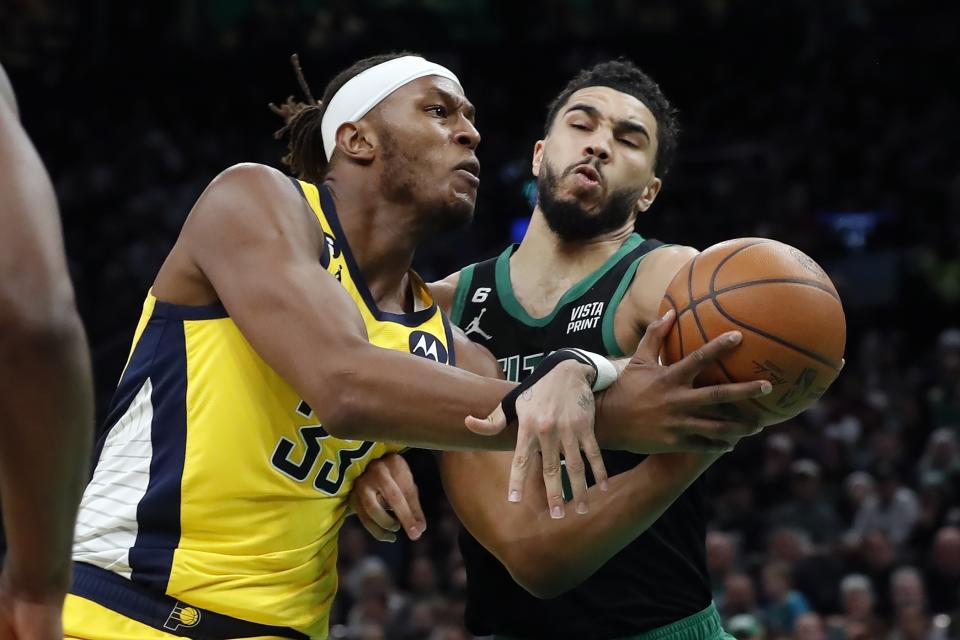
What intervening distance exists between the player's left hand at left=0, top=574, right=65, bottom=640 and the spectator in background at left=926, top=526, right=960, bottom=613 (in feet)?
26.3

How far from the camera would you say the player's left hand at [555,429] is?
275cm

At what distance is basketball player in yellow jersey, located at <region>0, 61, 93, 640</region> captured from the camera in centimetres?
148

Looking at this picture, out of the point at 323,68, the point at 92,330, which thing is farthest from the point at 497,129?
the point at 92,330

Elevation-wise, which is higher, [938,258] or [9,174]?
[938,258]

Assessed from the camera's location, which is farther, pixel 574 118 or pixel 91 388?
pixel 574 118

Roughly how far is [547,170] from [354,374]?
1.74m

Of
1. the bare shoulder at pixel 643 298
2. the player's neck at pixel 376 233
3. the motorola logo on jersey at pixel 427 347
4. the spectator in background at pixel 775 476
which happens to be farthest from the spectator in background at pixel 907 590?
the player's neck at pixel 376 233

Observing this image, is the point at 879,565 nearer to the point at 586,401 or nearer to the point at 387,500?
the point at 387,500

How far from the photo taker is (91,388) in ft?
5.18

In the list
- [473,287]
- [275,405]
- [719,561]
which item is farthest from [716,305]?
[719,561]

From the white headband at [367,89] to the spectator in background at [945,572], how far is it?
6303 mm

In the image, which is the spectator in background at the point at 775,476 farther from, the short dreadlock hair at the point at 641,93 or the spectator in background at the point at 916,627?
the short dreadlock hair at the point at 641,93

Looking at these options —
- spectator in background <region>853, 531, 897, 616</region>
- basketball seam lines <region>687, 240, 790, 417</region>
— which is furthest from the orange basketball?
spectator in background <region>853, 531, 897, 616</region>

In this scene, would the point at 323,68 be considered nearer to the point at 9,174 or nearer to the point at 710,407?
the point at 710,407
